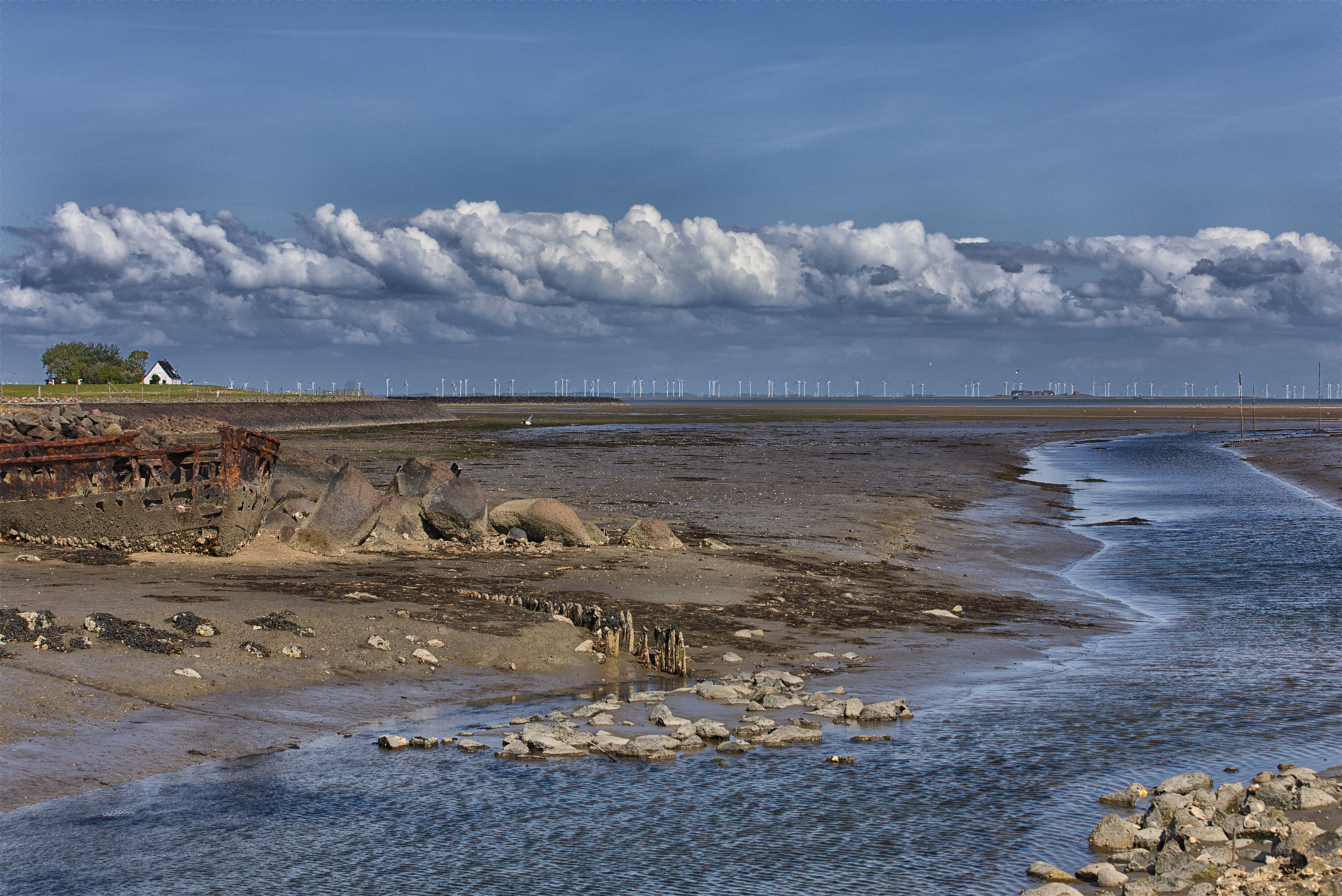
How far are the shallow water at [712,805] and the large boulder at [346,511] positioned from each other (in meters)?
9.88

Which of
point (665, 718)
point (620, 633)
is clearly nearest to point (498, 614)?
point (620, 633)

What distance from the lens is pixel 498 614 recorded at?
619 inches

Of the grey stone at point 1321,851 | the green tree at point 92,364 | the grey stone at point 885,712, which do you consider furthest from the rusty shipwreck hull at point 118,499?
the green tree at point 92,364

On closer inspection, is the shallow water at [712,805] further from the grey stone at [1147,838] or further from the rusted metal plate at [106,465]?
the rusted metal plate at [106,465]

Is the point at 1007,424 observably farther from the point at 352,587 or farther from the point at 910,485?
the point at 352,587

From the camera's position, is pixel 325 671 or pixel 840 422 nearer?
pixel 325 671

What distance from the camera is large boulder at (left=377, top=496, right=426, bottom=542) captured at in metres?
22.5

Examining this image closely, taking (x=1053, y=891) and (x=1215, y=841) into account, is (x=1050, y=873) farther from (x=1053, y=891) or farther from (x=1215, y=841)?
(x=1215, y=841)

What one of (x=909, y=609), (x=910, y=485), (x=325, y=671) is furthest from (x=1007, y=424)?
(x=325, y=671)

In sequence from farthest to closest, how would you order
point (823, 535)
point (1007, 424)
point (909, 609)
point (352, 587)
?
point (1007, 424), point (823, 535), point (909, 609), point (352, 587)

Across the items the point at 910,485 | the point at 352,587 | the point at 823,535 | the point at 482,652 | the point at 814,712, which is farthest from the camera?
the point at 910,485

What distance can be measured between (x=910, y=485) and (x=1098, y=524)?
1088cm

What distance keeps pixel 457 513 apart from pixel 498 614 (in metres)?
6.70

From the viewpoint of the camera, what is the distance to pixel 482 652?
46.6 ft
